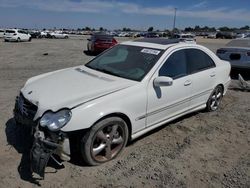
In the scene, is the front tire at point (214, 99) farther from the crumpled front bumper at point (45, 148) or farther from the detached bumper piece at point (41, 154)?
the detached bumper piece at point (41, 154)

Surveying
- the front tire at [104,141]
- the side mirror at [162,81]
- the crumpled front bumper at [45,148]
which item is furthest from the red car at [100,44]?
the crumpled front bumper at [45,148]

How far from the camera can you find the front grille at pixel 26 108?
3.64 meters

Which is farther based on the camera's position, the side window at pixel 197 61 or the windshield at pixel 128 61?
the side window at pixel 197 61

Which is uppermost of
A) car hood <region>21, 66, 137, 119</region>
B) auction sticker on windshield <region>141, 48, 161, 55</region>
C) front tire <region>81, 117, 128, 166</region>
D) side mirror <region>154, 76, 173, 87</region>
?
auction sticker on windshield <region>141, 48, 161, 55</region>

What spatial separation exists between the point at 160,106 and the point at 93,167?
1.36 metres

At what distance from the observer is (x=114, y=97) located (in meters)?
3.67

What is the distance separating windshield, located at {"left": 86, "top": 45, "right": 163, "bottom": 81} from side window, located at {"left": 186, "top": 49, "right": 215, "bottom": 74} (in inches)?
28.0

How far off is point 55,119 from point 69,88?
651 millimetres

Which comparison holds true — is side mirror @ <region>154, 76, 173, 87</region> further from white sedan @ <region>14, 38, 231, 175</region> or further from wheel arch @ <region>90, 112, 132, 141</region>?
wheel arch @ <region>90, 112, 132, 141</region>

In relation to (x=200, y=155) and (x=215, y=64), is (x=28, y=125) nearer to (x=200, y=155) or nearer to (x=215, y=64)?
(x=200, y=155)

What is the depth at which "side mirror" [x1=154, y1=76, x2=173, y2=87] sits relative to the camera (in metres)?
4.00

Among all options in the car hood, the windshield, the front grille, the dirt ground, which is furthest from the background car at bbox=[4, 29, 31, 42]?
the front grille

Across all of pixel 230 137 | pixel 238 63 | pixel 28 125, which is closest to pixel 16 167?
pixel 28 125

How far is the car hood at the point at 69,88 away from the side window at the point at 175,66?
26.5 inches
